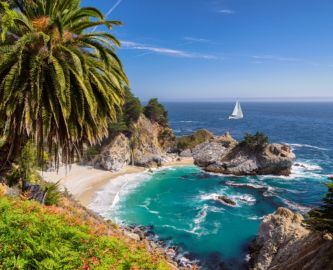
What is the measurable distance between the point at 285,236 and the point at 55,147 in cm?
2144

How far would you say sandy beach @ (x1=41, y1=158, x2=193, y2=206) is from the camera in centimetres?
4275

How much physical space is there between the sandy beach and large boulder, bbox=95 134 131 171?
1371 mm

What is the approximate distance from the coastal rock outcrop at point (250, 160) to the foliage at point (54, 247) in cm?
5151

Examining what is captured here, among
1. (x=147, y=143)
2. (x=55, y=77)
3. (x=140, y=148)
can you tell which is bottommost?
(x=140, y=148)

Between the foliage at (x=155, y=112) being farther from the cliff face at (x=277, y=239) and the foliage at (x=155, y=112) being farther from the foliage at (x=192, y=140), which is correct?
the cliff face at (x=277, y=239)

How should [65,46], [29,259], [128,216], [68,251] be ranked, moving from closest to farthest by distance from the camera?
[29,259] < [68,251] < [65,46] < [128,216]

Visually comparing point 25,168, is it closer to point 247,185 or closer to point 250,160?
point 247,185

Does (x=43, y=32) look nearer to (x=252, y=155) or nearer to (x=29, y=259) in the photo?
(x=29, y=259)

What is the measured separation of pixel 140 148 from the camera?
64.8 meters

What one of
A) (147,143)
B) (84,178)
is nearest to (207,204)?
(84,178)

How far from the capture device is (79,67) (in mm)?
Answer: 9219

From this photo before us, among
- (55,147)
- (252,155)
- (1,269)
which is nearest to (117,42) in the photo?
(55,147)

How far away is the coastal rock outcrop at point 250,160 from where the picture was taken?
5666cm

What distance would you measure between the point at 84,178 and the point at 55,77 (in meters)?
42.7
